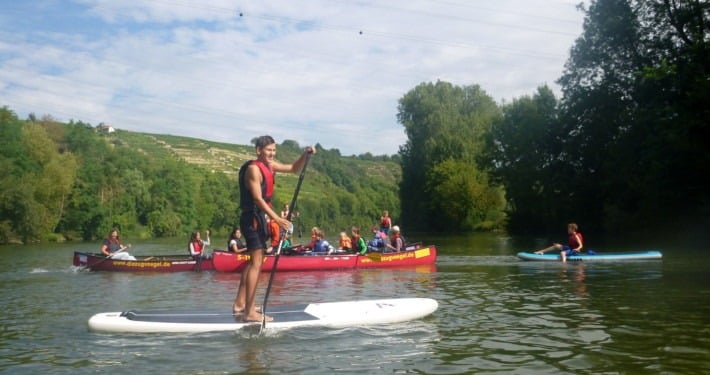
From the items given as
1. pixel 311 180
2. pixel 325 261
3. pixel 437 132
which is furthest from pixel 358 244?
pixel 311 180

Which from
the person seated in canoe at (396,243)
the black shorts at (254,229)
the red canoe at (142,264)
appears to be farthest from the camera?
the person seated in canoe at (396,243)

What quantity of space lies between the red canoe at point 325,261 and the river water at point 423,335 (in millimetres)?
4061

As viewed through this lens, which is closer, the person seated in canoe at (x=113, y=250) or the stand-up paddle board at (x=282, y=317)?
the stand-up paddle board at (x=282, y=317)

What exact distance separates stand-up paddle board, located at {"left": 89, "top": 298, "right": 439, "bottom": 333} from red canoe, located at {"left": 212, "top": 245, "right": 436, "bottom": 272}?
1019cm

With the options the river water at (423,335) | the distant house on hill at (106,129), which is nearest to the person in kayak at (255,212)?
the river water at (423,335)

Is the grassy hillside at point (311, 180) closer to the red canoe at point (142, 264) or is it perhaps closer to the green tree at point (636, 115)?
the green tree at point (636, 115)

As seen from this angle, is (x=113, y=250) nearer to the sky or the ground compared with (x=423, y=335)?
nearer to the sky

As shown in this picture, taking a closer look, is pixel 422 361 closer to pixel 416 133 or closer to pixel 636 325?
pixel 636 325

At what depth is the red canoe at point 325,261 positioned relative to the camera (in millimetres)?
20703

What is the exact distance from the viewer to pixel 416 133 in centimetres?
7238

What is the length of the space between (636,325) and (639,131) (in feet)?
106

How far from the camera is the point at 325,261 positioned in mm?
21250

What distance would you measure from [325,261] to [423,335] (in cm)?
1270

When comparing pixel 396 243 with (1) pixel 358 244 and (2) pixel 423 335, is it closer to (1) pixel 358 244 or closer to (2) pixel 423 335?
(1) pixel 358 244
